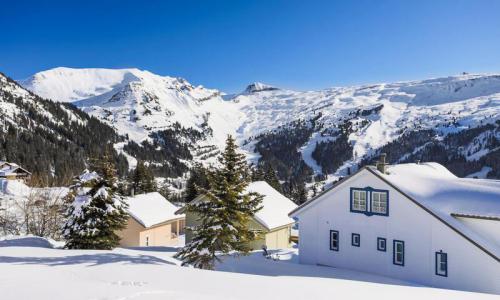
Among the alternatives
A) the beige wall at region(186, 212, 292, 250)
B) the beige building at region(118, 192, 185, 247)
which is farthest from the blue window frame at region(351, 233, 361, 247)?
the beige building at region(118, 192, 185, 247)

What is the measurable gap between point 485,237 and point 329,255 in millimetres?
8833

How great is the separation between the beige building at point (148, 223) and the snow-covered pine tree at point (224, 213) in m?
18.8

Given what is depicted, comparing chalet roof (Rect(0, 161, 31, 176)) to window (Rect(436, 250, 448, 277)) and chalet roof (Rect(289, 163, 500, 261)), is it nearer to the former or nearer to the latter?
chalet roof (Rect(289, 163, 500, 261))

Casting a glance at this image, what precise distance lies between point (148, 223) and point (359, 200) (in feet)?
82.6

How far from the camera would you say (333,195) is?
85.8 ft

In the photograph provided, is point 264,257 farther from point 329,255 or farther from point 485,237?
point 485,237

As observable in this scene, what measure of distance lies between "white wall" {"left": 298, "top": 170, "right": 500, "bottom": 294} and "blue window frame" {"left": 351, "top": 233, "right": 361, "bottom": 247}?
208 millimetres

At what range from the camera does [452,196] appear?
23.5 m

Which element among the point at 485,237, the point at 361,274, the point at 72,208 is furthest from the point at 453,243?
the point at 72,208

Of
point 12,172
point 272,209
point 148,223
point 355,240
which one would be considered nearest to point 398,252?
point 355,240

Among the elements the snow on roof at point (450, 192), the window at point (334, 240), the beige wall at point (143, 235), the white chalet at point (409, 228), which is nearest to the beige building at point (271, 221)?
the beige wall at point (143, 235)

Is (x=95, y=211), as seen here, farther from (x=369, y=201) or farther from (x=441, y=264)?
(x=441, y=264)

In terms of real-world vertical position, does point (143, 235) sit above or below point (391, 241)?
below

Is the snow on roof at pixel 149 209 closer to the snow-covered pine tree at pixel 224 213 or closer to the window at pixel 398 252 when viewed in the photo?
the snow-covered pine tree at pixel 224 213
